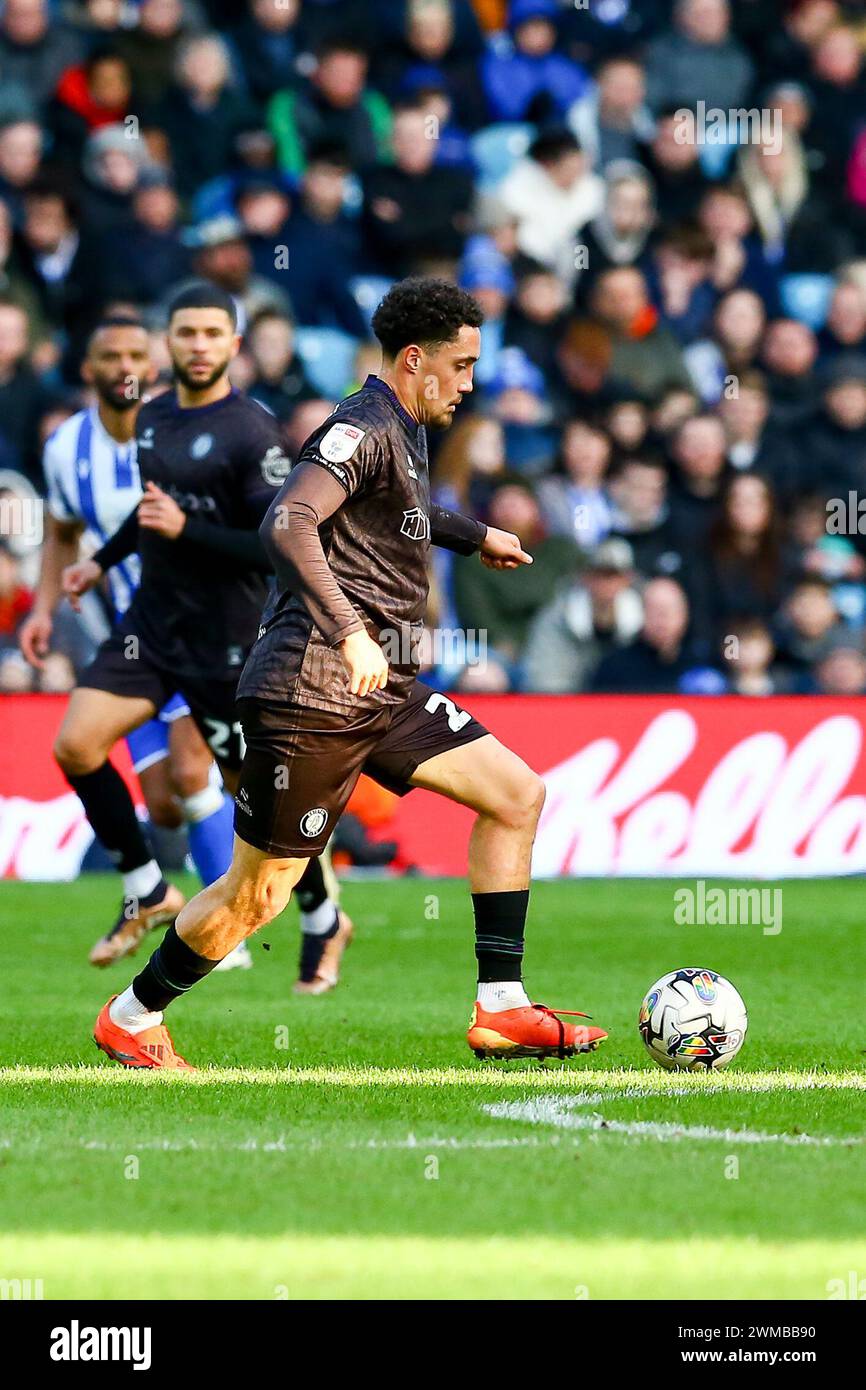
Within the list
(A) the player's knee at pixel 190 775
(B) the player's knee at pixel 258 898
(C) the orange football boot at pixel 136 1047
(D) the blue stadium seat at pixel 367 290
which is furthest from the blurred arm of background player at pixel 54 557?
(D) the blue stadium seat at pixel 367 290

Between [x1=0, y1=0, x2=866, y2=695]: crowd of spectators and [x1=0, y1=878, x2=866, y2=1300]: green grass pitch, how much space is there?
5.21 m

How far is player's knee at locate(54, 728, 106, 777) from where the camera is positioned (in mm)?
8375

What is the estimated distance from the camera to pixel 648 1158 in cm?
518

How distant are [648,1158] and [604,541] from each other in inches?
374

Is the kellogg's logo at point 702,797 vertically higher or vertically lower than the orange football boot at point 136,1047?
higher

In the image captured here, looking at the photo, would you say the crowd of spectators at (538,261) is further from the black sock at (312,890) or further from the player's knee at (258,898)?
the player's knee at (258,898)

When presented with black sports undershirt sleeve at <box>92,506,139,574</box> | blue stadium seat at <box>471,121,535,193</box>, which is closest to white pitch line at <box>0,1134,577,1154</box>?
black sports undershirt sleeve at <box>92,506,139,574</box>

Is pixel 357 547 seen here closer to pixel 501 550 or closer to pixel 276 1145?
pixel 501 550

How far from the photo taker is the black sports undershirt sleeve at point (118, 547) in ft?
28.5

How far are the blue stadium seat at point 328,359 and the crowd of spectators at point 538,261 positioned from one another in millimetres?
22

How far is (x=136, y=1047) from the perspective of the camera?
6.51 meters

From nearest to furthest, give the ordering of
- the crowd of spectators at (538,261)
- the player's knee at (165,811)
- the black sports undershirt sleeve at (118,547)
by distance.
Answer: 1. the black sports undershirt sleeve at (118,547)
2. the player's knee at (165,811)
3. the crowd of spectators at (538,261)

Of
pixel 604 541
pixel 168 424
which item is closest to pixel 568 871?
pixel 604 541

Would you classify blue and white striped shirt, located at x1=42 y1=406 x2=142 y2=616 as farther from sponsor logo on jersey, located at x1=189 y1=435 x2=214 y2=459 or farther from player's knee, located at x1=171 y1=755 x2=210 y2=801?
sponsor logo on jersey, located at x1=189 y1=435 x2=214 y2=459
